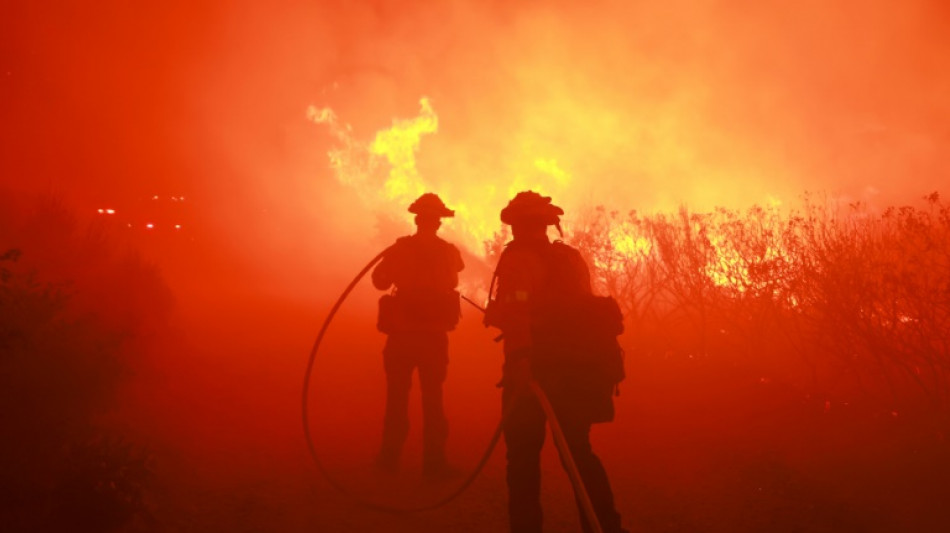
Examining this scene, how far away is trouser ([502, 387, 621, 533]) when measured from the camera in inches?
143

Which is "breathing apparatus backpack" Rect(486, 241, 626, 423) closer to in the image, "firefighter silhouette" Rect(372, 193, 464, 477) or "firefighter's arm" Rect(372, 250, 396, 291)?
"firefighter silhouette" Rect(372, 193, 464, 477)

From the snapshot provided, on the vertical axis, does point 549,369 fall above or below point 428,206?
below

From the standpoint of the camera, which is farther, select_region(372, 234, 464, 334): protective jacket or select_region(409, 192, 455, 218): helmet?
select_region(409, 192, 455, 218): helmet

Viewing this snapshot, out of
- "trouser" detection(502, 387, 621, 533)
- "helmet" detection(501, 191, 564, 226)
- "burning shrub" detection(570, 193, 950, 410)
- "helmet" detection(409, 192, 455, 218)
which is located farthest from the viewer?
Answer: "burning shrub" detection(570, 193, 950, 410)

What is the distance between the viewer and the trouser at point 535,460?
3.62 m

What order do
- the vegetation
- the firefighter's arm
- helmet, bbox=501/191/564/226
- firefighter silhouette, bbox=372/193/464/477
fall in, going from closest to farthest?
the vegetation
helmet, bbox=501/191/564/226
firefighter silhouette, bbox=372/193/464/477
the firefighter's arm

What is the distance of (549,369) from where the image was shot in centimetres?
370

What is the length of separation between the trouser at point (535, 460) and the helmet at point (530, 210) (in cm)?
118

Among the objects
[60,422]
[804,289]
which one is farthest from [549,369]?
[804,289]

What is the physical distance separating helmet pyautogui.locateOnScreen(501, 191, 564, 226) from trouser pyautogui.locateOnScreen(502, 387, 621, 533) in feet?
3.88

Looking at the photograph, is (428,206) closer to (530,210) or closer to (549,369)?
(530,210)

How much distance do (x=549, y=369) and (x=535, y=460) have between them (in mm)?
595

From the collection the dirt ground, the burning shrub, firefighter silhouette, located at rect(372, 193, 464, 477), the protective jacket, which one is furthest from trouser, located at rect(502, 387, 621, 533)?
the burning shrub

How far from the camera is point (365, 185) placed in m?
30.6
